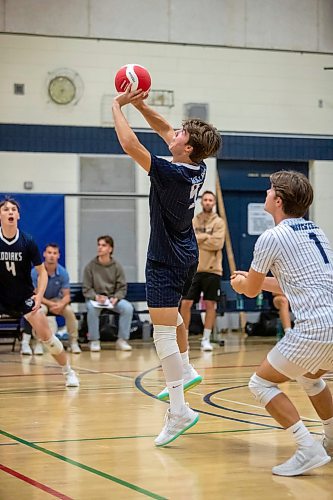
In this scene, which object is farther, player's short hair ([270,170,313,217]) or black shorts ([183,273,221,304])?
black shorts ([183,273,221,304])

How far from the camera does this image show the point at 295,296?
467 centimetres

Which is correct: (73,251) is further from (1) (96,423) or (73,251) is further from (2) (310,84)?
(1) (96,423)

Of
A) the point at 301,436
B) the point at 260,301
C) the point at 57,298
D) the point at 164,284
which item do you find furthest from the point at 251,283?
the point at 260,301

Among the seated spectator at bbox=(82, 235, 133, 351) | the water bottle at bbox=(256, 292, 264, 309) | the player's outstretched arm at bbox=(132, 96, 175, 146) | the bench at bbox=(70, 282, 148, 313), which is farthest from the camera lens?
the water bottle at bbox=(256, 292, 264, 309)

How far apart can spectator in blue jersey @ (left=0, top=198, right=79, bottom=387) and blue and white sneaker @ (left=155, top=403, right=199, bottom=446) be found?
3004 mm

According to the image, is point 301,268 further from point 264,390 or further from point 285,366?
point 264,390

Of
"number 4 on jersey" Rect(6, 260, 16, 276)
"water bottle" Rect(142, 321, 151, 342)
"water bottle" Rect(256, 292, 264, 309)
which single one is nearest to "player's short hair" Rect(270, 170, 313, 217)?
"number 4 on jersey" Rect(6, 260, 16, 276)

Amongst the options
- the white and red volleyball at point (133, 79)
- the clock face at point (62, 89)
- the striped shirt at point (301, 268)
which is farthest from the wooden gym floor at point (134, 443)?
the clock face at point (62, 89)

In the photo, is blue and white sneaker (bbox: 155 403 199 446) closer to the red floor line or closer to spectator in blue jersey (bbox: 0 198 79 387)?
the red floor line

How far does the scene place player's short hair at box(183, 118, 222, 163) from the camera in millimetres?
5543

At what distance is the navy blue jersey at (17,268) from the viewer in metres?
8.38

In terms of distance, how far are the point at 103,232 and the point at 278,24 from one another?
15.7 ft

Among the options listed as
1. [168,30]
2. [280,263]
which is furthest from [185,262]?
[168,30]

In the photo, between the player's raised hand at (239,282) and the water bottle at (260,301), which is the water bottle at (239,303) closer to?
the water bottle at (260,301)
